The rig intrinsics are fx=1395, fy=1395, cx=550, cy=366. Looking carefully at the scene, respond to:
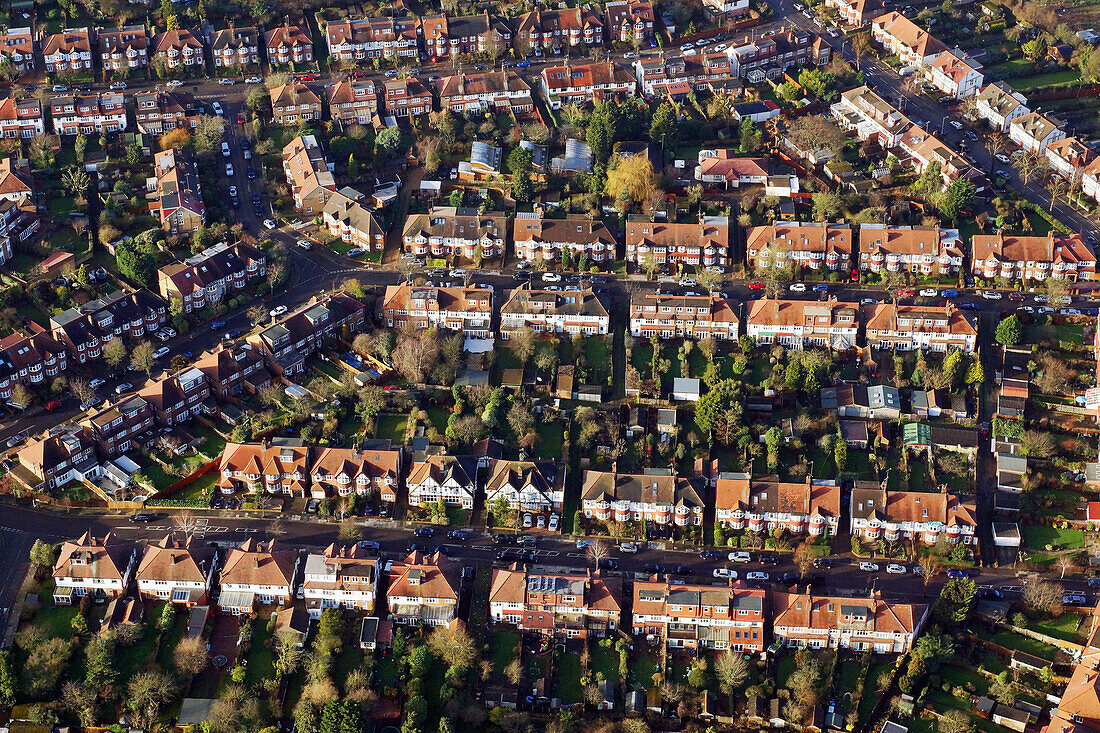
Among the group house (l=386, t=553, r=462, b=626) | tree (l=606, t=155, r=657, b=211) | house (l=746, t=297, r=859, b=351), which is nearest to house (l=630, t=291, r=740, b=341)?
house (l=746, t=297, r=859, b=351)

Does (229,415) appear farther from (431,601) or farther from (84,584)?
(431,601)

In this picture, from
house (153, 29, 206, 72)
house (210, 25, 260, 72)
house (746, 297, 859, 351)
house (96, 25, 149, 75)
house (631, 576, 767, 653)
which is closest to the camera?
house (631, 576, 767, 653)

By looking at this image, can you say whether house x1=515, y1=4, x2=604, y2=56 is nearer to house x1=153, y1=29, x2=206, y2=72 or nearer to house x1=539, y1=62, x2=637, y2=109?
house x1=539, y1=62, x2=637, y2=109

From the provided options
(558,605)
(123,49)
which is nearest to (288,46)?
(123,49)

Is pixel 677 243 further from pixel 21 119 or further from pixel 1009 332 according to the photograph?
pixel 21 119

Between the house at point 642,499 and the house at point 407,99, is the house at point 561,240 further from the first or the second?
the house at point 642,499

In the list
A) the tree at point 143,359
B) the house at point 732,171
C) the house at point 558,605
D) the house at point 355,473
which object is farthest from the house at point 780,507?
the tree at point 143,359
